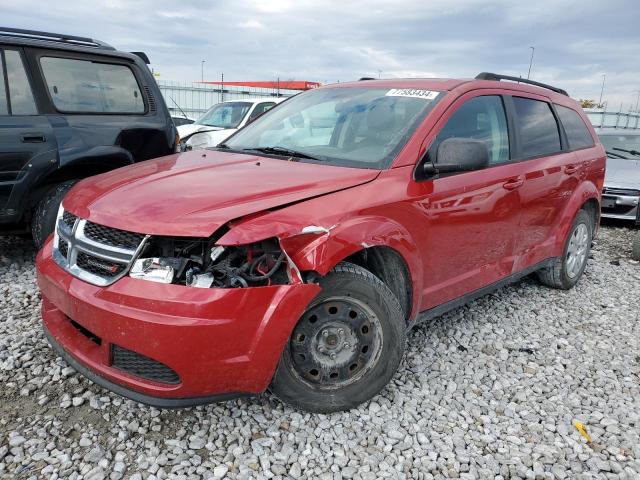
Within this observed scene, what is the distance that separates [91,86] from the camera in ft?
15.6

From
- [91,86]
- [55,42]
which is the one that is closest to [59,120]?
[91,86]

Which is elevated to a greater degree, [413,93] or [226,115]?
[413,93]

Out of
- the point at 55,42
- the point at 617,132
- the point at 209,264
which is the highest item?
the point at 55,42

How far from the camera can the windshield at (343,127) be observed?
9.75ft

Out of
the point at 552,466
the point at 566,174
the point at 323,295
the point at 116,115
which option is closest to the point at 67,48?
the point at 116,115

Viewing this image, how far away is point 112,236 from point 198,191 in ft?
1.42

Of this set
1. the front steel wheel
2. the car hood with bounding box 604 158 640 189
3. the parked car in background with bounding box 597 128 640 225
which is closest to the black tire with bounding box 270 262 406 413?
the front steel wheel

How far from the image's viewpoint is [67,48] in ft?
15.1

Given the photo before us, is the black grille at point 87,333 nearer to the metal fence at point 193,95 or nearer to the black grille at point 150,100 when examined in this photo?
the black grille at point 150,100

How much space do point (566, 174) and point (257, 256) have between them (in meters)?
3.03

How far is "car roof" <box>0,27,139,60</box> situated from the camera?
4.41 metres

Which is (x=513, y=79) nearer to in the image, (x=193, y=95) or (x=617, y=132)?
(x=617, y=132)

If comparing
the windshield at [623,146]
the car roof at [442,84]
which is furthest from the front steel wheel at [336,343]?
the windshield at [623,146]

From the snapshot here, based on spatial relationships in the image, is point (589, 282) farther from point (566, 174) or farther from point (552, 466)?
point (552, 466)
